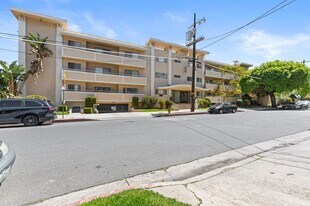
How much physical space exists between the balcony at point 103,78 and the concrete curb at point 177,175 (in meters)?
22.0

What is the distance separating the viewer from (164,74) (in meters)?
33.2

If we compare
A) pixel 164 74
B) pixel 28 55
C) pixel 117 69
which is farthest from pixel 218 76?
pixel 28 55

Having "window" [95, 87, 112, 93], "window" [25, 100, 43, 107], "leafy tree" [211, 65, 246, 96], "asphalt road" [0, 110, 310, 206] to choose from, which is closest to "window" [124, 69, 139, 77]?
"window" [95, 87, 112, 93]

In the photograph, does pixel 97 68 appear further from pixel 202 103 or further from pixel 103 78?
pixel 202 103

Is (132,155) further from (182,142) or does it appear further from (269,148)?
(269,148)

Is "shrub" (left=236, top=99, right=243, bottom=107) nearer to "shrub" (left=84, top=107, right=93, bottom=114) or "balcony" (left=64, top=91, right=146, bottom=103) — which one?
"balcony" (left=64, top=91, right=146, bottom=103)

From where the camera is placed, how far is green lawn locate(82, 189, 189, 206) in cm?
301

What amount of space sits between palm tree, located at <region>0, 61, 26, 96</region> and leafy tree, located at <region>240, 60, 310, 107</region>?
3506 centimetres

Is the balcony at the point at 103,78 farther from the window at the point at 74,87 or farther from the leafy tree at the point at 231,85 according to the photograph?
the leafy tree at the point at 231,85

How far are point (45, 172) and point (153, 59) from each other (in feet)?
94.7

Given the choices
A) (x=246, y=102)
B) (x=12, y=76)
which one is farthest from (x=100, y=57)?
(x=246, y=102)

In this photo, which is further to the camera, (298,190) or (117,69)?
(117,69)

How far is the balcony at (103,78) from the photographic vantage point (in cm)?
2411

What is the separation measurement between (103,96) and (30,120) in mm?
13336
